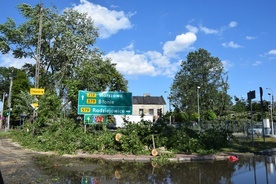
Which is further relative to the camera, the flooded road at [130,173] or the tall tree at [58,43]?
the tall tree at [58,43]

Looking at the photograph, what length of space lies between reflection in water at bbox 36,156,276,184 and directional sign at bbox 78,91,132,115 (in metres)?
8.30

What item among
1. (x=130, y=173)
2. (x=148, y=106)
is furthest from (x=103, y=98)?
(x=148, y=106)

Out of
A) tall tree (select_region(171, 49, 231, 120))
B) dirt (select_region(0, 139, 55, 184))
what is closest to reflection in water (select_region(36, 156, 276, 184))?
dirt (select_region(0, 139, 55, 184))

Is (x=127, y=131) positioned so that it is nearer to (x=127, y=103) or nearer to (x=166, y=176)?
(x=127, y=103)

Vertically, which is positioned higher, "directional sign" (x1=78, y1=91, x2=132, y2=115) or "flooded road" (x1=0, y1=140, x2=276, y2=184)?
"directional sign" (x1=78, y1=91, x2=132, y2=115)

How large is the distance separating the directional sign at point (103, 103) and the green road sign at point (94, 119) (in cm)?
28

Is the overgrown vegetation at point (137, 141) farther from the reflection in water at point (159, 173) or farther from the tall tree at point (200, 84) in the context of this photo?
the tall tree at point (200, 84)

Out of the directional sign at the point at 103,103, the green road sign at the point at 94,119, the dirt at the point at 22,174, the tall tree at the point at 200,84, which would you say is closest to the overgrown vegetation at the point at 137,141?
the green road sign at the point at 94,119

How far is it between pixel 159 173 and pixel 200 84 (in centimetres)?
6445

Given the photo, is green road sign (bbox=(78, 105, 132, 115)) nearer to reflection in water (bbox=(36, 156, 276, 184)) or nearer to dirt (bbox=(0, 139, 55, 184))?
reflection in water (bbox=(36, 156, 276, 184))

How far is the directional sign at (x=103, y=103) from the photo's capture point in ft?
70.0

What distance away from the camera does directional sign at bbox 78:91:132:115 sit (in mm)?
21344

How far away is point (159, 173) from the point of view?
11008 mm

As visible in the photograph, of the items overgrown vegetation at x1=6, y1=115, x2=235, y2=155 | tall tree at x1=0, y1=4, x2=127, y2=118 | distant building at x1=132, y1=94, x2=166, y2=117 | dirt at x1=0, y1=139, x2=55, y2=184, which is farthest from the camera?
distant building at x1=132, y1=94, x2=166, y2=117
